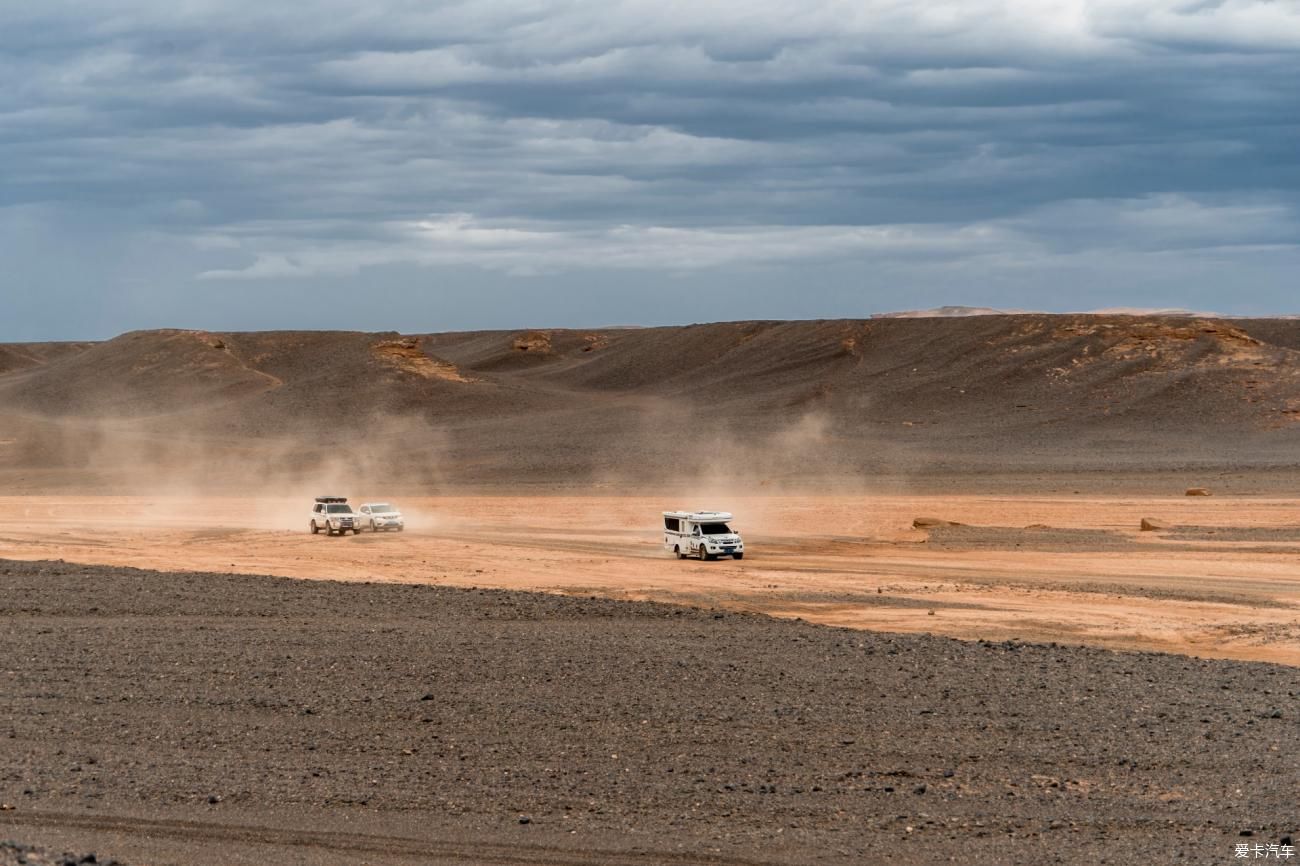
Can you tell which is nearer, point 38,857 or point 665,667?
point 38,857

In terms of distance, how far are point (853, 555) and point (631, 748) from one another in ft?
90.0

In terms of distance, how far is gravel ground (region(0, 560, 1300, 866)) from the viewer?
10938 millimetres

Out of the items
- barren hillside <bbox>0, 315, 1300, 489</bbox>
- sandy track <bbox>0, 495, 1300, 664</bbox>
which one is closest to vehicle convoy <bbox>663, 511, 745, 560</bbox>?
sandy track <bbox>0, 495, 1300, 664</bbox>

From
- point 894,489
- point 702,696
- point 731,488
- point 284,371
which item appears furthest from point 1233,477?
point 284,371

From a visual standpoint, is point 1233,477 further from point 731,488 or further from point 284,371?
point 284,371

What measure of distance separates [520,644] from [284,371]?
122132 mm

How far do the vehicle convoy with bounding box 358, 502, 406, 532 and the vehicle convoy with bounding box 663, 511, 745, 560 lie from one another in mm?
12070

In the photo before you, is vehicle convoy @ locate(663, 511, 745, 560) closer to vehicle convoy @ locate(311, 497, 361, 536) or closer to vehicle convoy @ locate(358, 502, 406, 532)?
vehicle convoy @ locate(358, 502, 406, 532)

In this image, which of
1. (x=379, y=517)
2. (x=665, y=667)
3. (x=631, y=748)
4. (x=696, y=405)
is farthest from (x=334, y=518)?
(x=696, y=405)

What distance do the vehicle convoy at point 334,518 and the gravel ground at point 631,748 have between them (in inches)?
1050

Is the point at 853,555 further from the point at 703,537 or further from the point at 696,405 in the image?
the point at 696,405

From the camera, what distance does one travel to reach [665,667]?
17.6m

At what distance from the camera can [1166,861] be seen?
10.3 m

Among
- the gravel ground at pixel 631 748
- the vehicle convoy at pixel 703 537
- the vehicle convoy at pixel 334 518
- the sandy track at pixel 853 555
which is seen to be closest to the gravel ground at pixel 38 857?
the gravel ground at pixel 631 748
